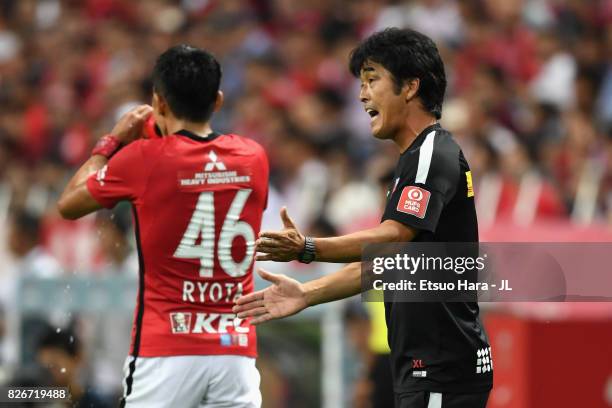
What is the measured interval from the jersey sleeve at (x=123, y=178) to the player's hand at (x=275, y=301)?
1.20m

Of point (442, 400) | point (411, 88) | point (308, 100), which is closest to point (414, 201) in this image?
point (411, 88)

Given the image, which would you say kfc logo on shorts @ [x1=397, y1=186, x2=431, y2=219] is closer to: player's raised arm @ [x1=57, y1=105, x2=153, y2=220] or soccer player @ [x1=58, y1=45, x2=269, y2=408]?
soccer player @ [x1=58, y1=45, x2=269, y2=408]

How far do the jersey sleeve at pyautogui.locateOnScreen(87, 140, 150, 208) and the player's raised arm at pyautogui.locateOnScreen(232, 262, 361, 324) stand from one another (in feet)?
3.93

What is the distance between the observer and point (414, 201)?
5070mm

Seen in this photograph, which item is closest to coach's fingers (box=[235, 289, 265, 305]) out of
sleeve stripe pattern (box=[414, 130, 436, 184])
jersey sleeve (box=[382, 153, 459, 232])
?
jersey sleeve (box=[382, 153, 459, 232])

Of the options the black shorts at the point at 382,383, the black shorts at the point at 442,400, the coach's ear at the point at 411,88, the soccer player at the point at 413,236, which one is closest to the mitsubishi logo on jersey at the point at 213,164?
the soccer player at the point at 413,236

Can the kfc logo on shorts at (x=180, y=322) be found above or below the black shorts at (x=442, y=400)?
above

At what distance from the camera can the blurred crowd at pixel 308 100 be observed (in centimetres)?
1147

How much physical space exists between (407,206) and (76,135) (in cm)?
1050

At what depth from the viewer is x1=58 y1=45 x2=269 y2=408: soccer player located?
593cm

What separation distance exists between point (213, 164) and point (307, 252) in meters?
1.29

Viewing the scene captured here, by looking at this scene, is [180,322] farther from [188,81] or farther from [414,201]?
[414,201]

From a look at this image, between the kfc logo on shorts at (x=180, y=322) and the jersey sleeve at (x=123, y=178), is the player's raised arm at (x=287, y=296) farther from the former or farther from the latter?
the jersey sleeve at (x=123, y=178)

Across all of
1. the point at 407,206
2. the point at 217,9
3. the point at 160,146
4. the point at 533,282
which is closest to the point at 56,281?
the point at 160,146
